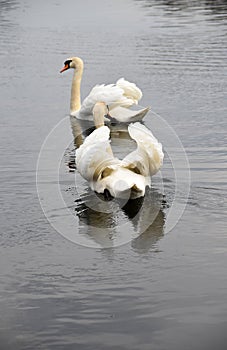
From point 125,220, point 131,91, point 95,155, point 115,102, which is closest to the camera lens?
point 125,220

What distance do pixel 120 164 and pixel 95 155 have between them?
0.31m

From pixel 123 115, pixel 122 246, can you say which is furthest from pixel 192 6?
pixel 122 246

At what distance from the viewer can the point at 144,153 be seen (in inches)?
320

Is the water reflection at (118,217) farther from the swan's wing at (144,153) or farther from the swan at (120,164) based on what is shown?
the swan's wing at (144,153)

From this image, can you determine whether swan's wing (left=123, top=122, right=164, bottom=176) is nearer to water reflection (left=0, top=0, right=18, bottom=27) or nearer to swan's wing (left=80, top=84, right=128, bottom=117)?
swan's wing (left=80, top=84, right=128, bottom=117)

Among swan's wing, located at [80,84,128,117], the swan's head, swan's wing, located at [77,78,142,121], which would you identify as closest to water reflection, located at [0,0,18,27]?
the swan's head

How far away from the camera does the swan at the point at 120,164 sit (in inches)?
315

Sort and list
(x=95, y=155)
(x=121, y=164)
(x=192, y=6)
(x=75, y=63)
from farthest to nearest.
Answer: (x=192, y=6)
(x=75, y=63)
(x=121, y=164)
(x=95, y=155)

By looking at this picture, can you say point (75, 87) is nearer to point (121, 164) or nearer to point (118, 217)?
point (121, 164)

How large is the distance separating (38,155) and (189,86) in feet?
15.6

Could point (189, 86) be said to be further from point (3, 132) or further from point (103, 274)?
point (103, 274)

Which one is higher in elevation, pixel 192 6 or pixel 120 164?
pixel 192 6

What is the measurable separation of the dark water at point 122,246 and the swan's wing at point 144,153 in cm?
34

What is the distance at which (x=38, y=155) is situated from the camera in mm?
10273
